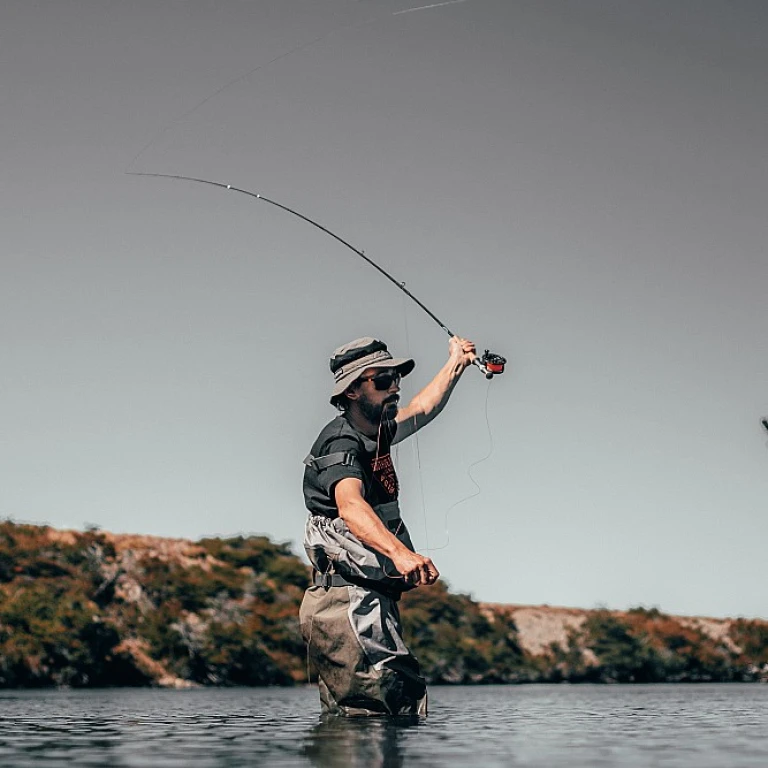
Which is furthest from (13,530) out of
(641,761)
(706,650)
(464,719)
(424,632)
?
(641,761)

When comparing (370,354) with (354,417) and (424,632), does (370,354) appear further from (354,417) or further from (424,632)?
(424,632)

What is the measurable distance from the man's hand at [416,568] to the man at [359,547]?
0.11 meters

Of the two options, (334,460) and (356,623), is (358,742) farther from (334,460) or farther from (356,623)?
(334,460)

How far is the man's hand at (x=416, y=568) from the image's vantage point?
751 centimetres

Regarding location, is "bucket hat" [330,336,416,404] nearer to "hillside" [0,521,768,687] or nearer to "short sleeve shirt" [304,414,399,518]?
"short sleeve shirt" [304,414,399,518]

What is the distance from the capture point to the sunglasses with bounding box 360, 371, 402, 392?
8.62 m

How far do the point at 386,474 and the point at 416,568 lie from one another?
1.09m

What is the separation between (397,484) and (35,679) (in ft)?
114

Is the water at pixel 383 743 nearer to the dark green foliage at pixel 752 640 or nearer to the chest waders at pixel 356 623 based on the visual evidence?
the chest waders at pixel 356 623

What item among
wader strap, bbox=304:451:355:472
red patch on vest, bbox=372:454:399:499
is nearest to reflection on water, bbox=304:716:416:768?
red patch on vest, bbox=372:454:399:499

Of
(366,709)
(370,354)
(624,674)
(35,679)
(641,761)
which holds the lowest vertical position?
(641,761)

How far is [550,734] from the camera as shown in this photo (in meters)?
8.12

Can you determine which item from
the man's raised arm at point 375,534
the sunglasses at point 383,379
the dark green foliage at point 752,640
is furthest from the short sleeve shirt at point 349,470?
the dark green foliage at point 752,640

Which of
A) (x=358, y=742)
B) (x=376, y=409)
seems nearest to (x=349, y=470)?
(x=376, y=409)
